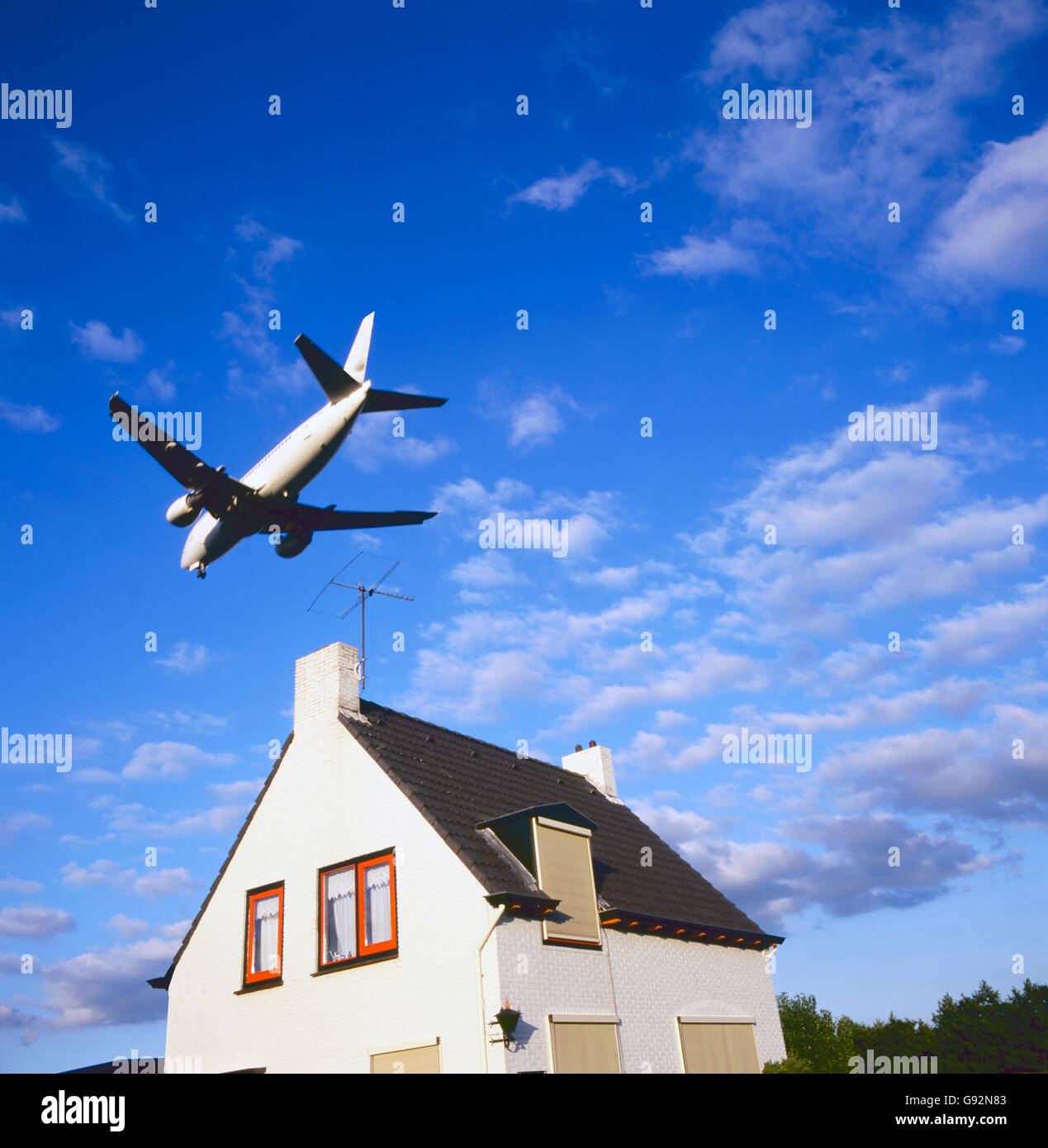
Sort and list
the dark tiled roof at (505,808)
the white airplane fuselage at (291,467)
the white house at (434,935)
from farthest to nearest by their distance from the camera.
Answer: the white airplane fuselage at (291,467)
the dark tiled roof at (505,808)
the white house at (434,935)

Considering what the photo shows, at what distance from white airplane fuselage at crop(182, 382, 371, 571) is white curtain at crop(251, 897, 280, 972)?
1174 centimetres

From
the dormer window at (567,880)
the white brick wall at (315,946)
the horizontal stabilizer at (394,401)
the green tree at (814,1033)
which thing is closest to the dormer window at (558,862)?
the dormer window at (567,880)

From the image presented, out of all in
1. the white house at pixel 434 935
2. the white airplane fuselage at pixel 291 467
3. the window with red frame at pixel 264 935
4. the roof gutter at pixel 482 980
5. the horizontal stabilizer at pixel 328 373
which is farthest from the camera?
the white airplane fuselage at pixel 291 467

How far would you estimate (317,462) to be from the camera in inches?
973

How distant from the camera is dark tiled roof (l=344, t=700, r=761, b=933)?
1606cm

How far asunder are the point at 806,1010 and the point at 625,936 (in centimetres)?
3868

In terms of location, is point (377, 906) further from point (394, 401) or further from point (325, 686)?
point (394, 401)

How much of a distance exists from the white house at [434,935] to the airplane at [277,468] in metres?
7.66

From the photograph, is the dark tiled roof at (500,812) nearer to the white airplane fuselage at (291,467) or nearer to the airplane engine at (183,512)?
the white airplane fuselage at (291,467)

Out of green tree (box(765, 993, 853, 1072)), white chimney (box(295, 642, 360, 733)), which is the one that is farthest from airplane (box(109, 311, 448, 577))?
green tree (box(765, 993, 853, 1072))

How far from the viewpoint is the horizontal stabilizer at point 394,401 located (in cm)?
2411
